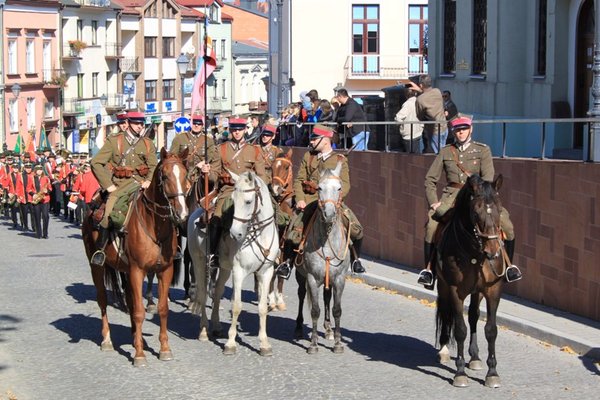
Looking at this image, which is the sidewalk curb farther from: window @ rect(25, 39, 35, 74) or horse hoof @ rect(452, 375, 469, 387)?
window @ rect(25, 39, 35, 74)

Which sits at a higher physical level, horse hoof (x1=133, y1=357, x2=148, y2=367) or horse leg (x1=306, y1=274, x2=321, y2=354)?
horse leg (x1=306, y1=274, x2=321, y2=354)

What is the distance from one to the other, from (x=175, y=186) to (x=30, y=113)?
6340 centimetres

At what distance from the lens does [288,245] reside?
15094mm

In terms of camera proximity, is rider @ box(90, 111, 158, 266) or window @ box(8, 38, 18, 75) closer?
rider @ box(90, 111, 158, 266)

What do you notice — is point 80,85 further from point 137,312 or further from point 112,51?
point 137,312

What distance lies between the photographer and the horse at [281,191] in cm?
1653

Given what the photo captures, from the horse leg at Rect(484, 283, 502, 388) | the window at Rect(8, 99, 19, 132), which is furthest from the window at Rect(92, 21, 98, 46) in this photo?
the horse leg at Rect(484, 283, 502, 388)

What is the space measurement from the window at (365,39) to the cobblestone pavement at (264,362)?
145ft

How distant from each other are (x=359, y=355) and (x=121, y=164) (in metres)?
3.76

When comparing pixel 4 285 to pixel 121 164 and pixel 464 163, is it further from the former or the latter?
pixel 464 163

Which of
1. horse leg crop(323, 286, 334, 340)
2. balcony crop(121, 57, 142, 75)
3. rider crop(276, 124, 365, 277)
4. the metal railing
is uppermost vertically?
balcony crop(121, 57, 142, 75)

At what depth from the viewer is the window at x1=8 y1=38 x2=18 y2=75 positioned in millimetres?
73312

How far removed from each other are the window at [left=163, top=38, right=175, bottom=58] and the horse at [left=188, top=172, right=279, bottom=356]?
86.1 meters

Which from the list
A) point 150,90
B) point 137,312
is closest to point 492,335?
point 137,312
